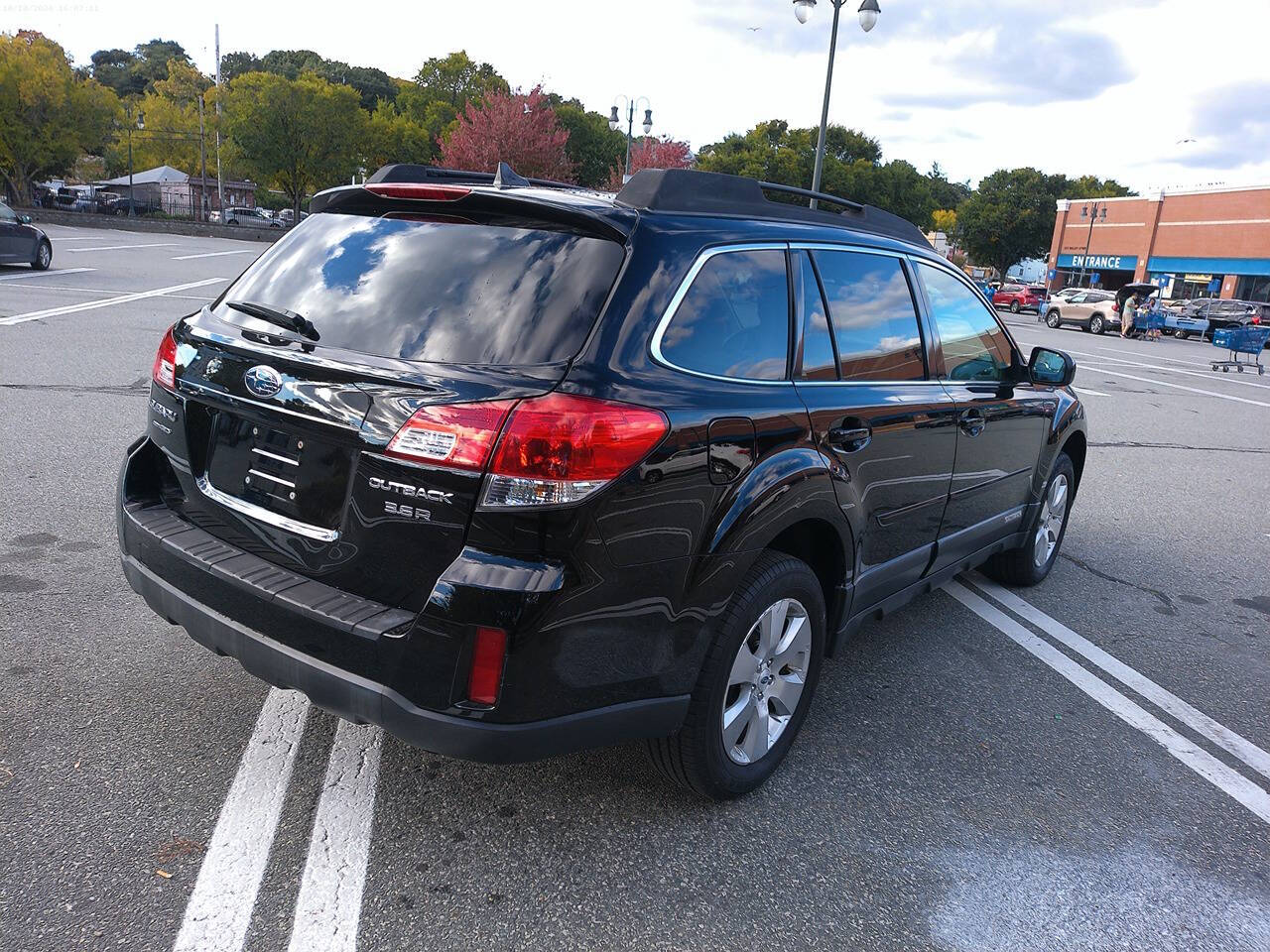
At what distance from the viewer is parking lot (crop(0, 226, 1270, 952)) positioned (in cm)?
246

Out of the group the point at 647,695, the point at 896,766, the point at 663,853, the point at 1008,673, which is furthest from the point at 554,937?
the point at 1008,673

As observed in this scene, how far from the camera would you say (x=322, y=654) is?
247 centimetres

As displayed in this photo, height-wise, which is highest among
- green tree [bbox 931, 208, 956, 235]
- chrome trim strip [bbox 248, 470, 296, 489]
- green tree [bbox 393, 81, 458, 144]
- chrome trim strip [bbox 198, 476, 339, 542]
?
green tree [bbox 393, 81, 458, 144]

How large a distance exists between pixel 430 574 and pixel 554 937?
958mm

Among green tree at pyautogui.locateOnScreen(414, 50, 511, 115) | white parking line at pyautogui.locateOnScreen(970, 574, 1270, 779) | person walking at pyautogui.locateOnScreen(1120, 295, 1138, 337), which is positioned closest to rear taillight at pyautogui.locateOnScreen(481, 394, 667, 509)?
white parking line at pyautogui.locateOnScreen(970, 574, 1270, 779)

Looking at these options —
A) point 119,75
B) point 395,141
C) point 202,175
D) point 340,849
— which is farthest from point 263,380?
point 119,75

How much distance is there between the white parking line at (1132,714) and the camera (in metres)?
3.38

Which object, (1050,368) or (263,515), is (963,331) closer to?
(1050,368)

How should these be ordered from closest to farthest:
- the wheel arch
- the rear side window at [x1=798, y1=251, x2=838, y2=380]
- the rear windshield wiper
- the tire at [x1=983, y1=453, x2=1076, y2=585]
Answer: the rear windshield wiper, the rear side window at [x1=798, y1=251, x2=838, y2=380], the tire at [x1=983, y1=453, x2=1076, y2=585], the wheel arch

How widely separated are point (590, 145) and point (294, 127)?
26836 mm

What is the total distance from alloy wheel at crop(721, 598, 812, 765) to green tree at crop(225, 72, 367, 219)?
207ft

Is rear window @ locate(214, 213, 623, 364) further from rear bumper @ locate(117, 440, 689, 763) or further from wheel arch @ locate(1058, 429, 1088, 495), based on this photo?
wheel arch @ locate(1058, 429, 1088, 495)

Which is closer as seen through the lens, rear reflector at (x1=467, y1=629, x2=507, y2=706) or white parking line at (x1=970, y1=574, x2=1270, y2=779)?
rear reflector at (x1=467, y1=629, x2=507, y2=706)

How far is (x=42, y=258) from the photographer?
18969 mm
